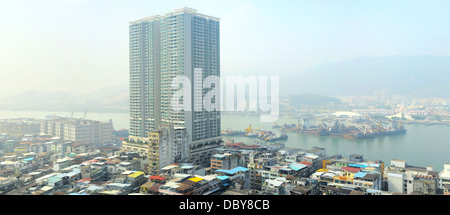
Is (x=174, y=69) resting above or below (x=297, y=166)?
above

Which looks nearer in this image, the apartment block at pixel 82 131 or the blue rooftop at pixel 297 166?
the blue rooftop at pixel 297 166

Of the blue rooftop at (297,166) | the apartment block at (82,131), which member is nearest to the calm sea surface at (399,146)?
the blue rooftop at (297,166)

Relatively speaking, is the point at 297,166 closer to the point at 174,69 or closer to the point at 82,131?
the point at 174,69

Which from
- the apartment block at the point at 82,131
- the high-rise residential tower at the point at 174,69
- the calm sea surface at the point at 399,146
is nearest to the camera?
the high-rise residential tower at the point at 174,69

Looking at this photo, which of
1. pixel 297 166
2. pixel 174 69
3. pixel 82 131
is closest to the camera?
pixel 297 166

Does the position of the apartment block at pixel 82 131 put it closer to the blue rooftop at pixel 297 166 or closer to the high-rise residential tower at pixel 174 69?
the high-rise residential tower at pixel 174 69

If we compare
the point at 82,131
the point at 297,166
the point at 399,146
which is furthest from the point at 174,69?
the point at 399,146

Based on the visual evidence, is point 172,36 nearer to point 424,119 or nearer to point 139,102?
point 139,102

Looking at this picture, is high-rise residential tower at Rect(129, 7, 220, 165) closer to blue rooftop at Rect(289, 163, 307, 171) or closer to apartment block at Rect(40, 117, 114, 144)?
blue rooftop at Rect(289, 163, 307, 171)
